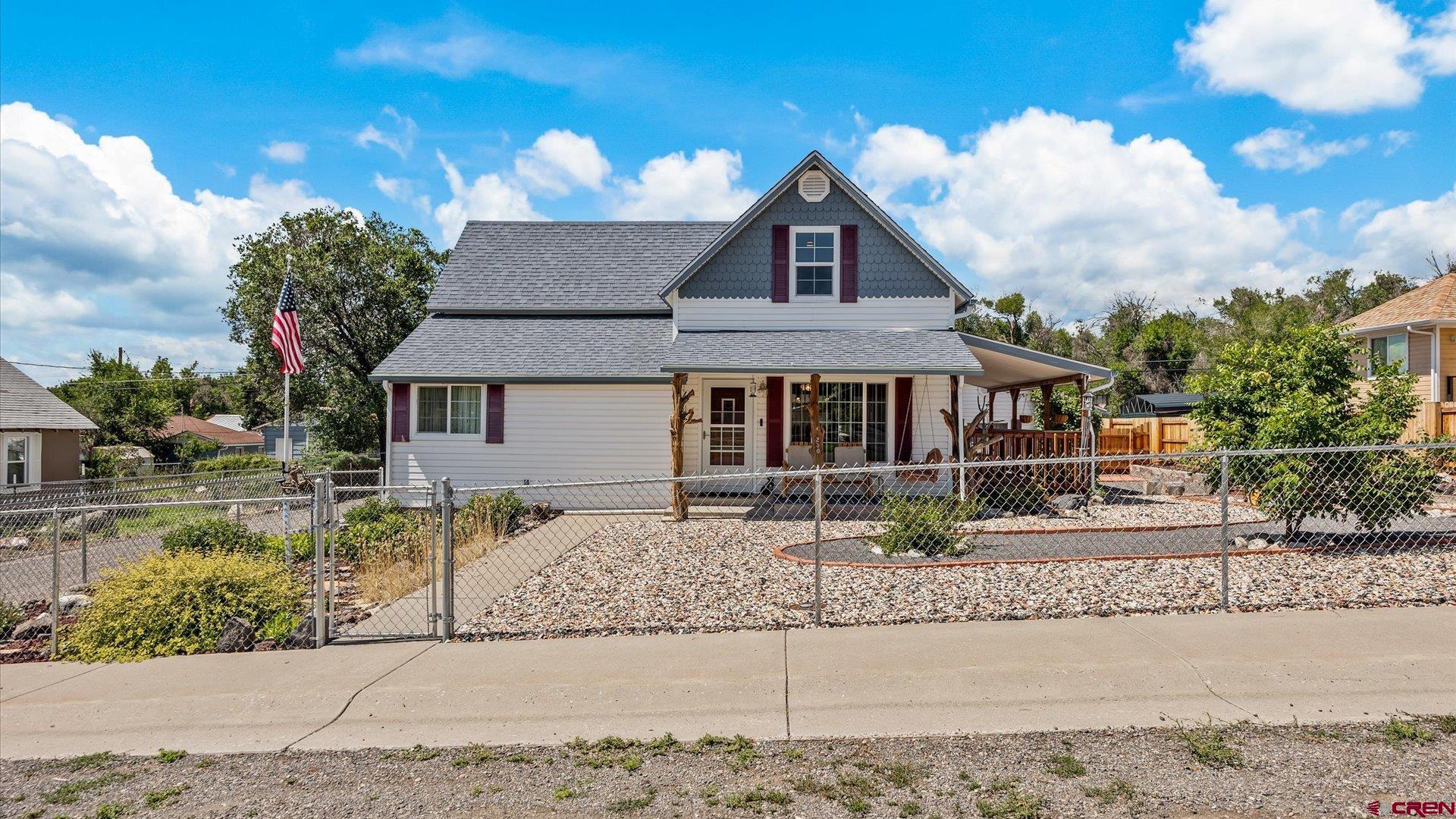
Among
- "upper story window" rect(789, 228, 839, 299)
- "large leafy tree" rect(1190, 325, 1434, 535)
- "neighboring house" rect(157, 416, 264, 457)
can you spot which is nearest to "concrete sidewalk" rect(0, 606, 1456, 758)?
"large leafy tree" rect(1190, 325, 1434, 535)

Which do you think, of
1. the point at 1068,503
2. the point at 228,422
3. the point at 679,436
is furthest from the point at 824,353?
the point at 228,422

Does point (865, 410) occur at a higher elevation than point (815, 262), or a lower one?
lower

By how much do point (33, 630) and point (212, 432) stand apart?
180 feet

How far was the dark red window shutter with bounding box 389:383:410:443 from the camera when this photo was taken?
53.1 ft

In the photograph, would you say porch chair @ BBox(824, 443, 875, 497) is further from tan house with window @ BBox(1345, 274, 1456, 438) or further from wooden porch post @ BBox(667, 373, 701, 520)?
tan house with window @ BBox(1345, 274, 1456, 438)

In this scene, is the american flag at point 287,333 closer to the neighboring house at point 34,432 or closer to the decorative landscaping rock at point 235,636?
the neighboring house at point 34,432

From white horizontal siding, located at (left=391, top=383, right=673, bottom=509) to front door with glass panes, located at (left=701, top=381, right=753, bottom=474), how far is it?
96cm

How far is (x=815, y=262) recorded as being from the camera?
16.3 m

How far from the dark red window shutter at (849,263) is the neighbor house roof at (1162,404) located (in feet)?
66.0

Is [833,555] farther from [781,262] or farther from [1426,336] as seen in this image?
[1426,336]

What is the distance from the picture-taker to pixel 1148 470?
19.1 meters

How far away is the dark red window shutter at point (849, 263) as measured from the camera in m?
16.2

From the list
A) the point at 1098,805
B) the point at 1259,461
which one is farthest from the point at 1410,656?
the point at 1259,461

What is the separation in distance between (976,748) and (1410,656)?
3.68 m
